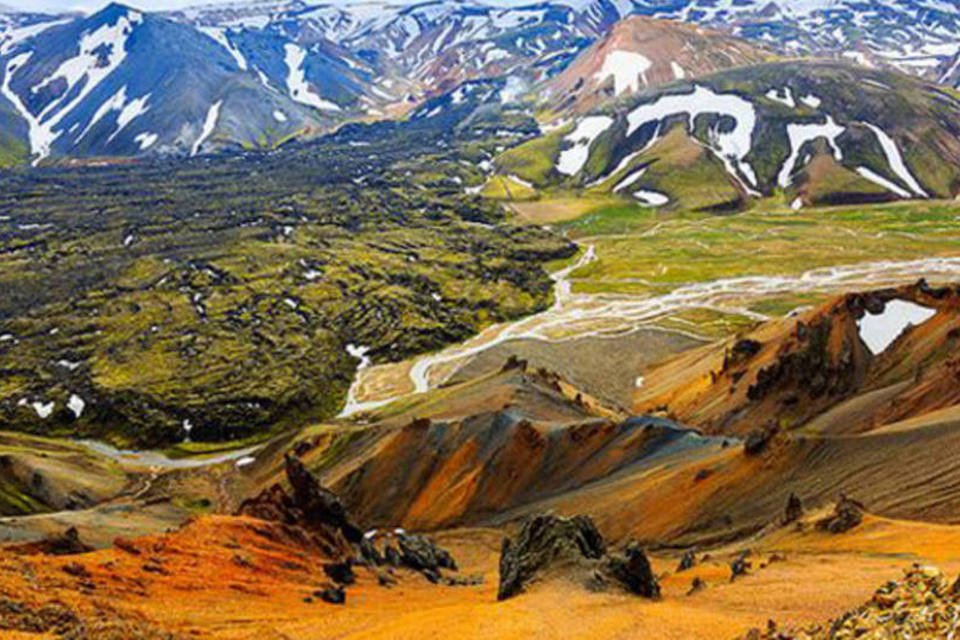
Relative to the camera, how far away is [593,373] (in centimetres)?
11731

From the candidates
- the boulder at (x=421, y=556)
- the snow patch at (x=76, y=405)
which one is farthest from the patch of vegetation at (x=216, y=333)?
the boulder at (x=421, y=556)

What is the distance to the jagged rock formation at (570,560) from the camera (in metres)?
28.7

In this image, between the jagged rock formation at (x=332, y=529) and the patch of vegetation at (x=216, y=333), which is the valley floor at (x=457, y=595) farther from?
the patch of vegetation at (x=216, y=333)

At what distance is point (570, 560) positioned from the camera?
1257 inches

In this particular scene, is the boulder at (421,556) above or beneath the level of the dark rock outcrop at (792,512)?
beneath

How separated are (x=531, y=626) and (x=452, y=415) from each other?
201ft

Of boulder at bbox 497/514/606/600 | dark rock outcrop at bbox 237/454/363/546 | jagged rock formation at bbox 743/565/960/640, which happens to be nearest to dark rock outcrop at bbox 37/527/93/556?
dark rock outcrop at bbox 237/454/363/546

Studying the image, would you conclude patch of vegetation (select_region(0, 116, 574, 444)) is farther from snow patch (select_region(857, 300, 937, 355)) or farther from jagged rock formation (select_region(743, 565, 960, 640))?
jagged rock formation (select_region(743, 565, 960, 640))

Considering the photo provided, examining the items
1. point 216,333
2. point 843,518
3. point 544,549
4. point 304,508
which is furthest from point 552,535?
point 216,333

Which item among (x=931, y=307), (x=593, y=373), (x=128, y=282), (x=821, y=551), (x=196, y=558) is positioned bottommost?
(x=128, y=282)

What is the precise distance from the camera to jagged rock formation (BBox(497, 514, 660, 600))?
2872cm

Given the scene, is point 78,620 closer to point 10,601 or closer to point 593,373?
point 10,601

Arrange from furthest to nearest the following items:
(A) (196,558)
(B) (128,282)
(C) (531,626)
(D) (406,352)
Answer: (B) (128,282) < (D) (406,352) < (A) (196,558) < (C) (531,626)

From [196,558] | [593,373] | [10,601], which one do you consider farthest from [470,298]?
[10,601]
